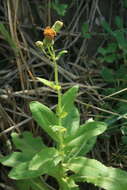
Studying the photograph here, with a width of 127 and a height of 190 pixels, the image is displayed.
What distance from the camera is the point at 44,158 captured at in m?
1.78

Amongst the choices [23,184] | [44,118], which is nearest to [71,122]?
[44,118]

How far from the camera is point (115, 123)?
223cm

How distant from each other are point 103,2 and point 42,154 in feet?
4.25

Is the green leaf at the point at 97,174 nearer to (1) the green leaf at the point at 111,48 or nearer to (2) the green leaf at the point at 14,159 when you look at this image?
(2) the green leaf at the point at 14,159

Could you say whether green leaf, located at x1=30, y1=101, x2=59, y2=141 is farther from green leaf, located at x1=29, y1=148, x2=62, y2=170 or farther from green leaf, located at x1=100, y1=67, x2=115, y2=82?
green leaf, located at x1=100, y1=67, x2=115, y2=82

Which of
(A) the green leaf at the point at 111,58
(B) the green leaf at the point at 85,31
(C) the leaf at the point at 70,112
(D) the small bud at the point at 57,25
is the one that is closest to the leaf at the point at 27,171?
(C) the leaf at the point at 70,112

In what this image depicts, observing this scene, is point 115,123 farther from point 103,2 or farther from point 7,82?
point 103,2

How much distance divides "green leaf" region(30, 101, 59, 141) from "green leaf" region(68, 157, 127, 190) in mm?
158

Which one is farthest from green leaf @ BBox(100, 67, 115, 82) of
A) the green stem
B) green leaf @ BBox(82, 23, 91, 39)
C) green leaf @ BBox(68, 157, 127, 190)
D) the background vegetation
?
the green stem

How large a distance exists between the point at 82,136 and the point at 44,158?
203 mm

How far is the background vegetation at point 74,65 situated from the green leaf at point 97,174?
25 cm

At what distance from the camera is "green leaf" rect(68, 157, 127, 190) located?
1.78 metres

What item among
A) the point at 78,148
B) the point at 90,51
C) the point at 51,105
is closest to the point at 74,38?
the point at 90,51

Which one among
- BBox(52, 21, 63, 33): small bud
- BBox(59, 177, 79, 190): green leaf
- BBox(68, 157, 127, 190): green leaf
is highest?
BBox(52, 21, 63, 33): small bud
